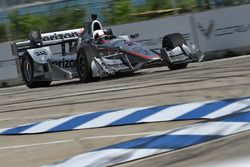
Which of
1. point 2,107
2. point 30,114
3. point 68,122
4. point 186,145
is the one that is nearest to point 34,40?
point 2,107

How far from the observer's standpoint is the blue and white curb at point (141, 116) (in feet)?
24.9

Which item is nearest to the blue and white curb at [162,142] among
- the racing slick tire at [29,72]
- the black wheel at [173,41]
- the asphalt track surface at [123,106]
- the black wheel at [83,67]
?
the asphalt track surface at [123,106]

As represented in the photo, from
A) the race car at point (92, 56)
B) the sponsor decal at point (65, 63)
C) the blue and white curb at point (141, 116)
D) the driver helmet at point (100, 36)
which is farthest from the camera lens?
the sponsor decal at point (65, 63)

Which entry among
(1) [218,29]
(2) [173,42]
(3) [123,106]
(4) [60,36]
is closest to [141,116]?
(3) [123,106]

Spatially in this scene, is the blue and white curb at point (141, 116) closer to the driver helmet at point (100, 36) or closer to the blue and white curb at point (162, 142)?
the blue and white curb at point (162, 142)

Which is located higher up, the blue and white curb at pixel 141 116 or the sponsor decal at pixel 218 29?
the blue and white curb at pixel 141 116

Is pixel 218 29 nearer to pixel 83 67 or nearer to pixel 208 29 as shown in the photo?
pixel 208 29

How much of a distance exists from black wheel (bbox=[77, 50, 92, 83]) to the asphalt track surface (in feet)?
0.88

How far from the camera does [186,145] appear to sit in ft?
19.6

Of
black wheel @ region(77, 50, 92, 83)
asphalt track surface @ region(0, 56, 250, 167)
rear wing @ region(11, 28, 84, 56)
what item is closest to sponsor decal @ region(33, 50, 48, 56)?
rear wing @ region(11, 28, 84, 56)

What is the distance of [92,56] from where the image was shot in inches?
561

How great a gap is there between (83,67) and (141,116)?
268 inches

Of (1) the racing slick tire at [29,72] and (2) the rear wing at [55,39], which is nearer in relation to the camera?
(2) the rear wing at [55,39]

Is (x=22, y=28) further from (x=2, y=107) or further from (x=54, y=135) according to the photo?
(x=54, y=135)
